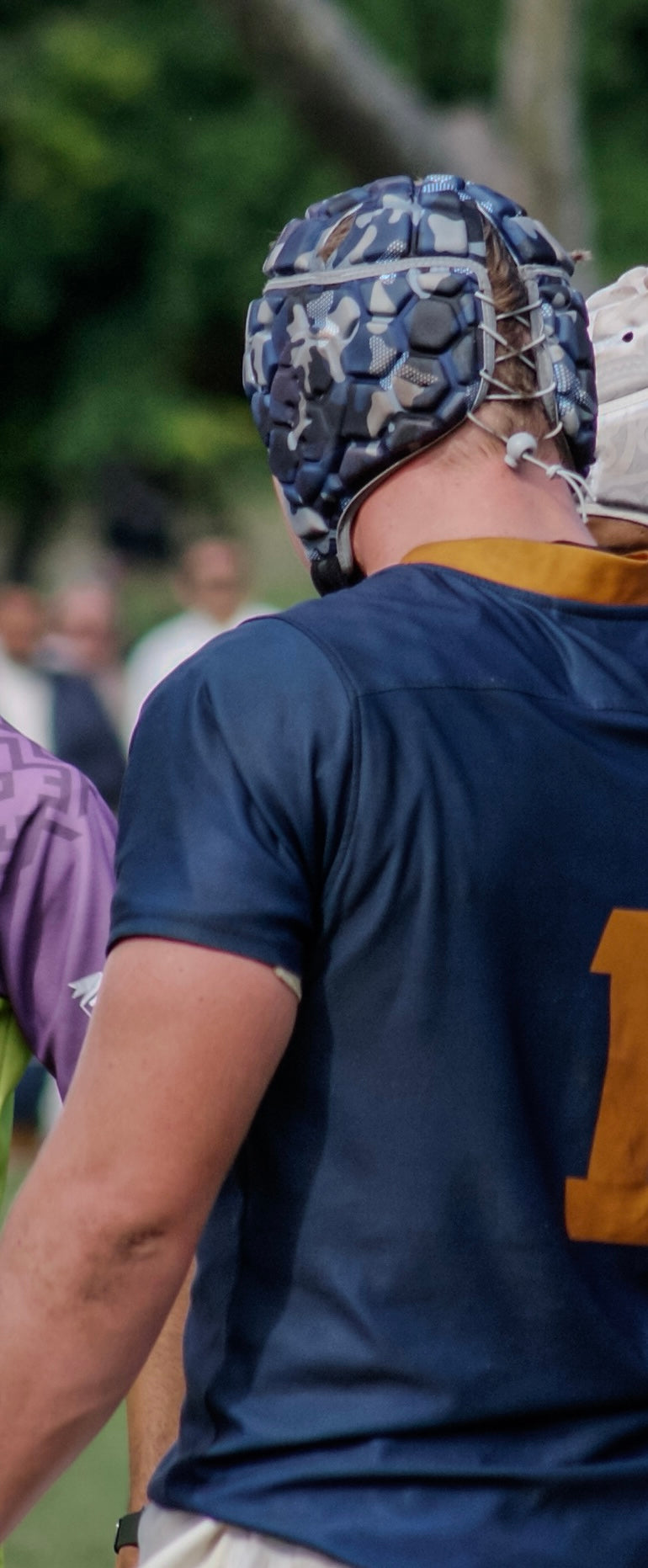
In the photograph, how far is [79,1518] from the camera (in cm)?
546

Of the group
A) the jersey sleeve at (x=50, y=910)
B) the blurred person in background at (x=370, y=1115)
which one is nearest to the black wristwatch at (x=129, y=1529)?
the blurred person in background at (x=370, y=1115)

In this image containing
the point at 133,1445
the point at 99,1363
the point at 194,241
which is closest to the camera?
the point at 99,1363

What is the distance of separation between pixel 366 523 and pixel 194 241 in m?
28.0

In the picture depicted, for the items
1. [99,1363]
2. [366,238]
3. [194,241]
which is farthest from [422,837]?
[194,241]

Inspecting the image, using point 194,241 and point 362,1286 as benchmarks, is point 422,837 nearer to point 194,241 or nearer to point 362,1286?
point 362,1286

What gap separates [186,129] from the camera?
28.8 metres

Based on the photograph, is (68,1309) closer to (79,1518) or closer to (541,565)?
(541,565)

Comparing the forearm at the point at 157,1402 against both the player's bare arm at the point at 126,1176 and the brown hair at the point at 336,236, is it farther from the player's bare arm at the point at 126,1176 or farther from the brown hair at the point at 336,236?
the brown hair at the point at 336,236

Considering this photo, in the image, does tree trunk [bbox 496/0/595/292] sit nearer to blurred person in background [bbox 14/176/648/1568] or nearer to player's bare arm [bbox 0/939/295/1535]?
blurred person in background [bbox 14/176/648/1568]

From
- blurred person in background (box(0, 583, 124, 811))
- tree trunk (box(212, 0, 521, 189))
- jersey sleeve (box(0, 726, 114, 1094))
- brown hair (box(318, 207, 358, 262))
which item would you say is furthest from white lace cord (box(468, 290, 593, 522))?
tree trunk (box(212, 0, 521, 189))

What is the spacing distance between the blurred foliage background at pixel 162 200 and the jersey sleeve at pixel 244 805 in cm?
2473

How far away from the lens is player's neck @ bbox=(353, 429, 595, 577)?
Answer: 5.86ft

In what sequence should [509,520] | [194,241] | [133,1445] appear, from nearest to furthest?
[509,520]
[133,1445]
[194,241]

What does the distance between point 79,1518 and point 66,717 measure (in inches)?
221
